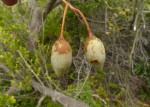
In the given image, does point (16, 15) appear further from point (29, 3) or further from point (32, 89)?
point (32, 89)

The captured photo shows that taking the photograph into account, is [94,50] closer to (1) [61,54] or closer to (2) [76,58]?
(1) [61,54]

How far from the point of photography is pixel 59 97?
2021mm

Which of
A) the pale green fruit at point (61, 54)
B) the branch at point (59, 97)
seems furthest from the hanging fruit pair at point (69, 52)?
the branch at point (59, 97)

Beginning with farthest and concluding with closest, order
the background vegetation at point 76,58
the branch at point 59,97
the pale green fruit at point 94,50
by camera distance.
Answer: the background vegetation at point 76,58
the branch at point 59,97
the pale green fruit at point 94,50

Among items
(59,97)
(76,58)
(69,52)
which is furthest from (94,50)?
(76,58)

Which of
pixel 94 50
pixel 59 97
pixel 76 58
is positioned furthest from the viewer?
pixel 76 58

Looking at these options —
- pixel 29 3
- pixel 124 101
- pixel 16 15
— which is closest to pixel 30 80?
pixel 16 15

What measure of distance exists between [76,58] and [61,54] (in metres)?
1.42

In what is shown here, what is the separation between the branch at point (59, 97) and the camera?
192 cm

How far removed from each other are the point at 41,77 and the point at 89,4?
81cm

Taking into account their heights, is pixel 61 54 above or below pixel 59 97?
above

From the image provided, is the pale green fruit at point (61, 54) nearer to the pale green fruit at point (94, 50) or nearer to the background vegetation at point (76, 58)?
the pale green fruit at point (94, 50)

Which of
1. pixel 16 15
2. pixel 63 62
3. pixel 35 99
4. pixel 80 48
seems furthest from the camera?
pixel 80 48

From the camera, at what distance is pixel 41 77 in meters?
2.27
